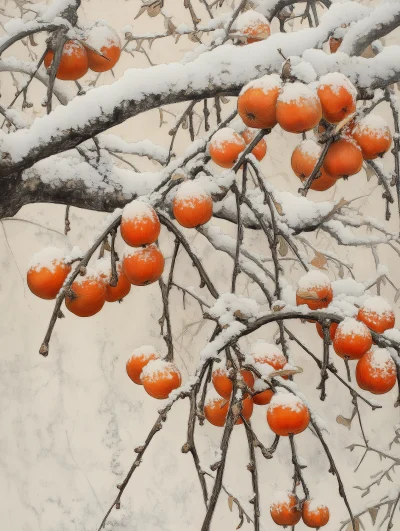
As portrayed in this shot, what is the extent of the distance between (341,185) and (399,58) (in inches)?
66.0

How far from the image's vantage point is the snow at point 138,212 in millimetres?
745

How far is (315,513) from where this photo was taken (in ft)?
3.09

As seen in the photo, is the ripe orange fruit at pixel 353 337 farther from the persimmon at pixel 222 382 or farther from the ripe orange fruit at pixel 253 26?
the ripe orange fruit at pixel 253 26

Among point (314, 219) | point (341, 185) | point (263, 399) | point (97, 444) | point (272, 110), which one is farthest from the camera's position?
point (341, 185)

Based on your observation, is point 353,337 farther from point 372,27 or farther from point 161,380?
point 372,27

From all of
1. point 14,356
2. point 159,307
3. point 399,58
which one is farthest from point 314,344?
point 399,58

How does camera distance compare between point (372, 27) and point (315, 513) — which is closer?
point (372, 27)

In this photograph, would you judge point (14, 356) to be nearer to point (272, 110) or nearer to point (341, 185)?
point (341, 185)

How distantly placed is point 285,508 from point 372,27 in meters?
0.70

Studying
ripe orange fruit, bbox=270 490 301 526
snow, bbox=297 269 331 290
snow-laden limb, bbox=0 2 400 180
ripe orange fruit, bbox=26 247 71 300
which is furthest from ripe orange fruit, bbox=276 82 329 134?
ripe orange fruit, bbox=270 490 301 526

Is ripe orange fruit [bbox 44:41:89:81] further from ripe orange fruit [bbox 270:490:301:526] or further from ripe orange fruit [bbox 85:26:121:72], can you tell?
ripe orange fruit [bbox 270:490:301:526]

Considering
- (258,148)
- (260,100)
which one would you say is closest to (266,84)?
(260,100)

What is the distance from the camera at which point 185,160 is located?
0.77 m

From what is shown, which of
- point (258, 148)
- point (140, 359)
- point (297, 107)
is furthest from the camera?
point (258, 148)
